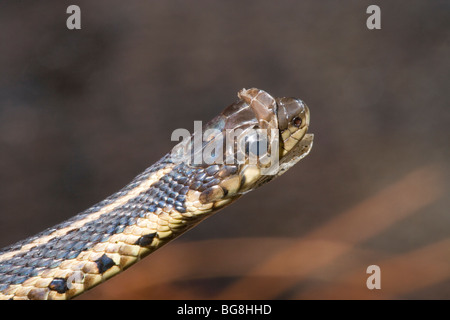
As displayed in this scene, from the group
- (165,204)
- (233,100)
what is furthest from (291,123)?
(233,100)

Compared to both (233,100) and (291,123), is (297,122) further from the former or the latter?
(233,100)

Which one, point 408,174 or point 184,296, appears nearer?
point 184,296

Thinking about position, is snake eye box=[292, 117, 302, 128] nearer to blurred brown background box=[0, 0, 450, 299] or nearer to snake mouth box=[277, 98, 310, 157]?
snake mouth box=[277, 98, 310, 157]

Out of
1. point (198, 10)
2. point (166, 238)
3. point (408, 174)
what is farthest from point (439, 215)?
point (166, 238)

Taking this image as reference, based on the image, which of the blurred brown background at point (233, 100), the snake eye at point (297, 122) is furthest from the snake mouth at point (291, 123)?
the blurred brown background at point (233, 100)

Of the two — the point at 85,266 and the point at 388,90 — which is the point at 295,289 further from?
the point at 85,266

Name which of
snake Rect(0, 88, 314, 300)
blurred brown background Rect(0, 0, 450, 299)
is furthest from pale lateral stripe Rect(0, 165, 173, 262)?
blurred brown background Rect(0, 0, 450, 299)

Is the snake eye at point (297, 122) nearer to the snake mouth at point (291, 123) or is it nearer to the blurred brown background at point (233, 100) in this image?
the snake mouth at point (291, 123)
